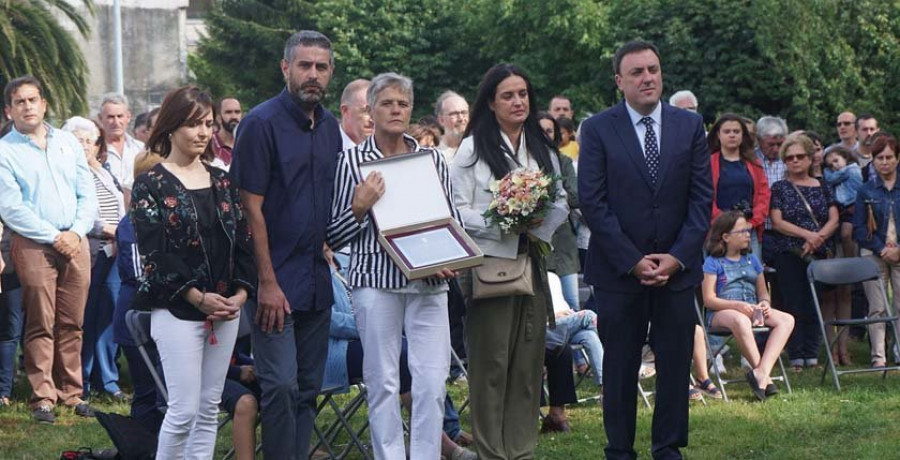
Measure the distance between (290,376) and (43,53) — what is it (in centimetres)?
1393

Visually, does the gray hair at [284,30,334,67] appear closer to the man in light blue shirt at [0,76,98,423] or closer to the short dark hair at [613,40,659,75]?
the short dark hair at [613,40,659,75]

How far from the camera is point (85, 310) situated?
10.6m

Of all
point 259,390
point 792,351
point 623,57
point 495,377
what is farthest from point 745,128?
point 259,390

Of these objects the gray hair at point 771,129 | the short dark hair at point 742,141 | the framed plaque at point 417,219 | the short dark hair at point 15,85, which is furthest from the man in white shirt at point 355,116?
the gray hair at point 771,129

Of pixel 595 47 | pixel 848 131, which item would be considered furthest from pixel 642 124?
pixel 595 47

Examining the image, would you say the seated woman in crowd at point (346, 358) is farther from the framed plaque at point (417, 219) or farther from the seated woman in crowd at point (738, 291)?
the seated woman in crowd at point (738, 291)

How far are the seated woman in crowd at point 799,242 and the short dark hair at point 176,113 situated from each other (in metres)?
6.61

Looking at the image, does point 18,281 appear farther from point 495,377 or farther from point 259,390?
point 495,377

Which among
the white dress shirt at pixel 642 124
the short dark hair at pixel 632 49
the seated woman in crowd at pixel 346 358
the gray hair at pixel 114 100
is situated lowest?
the seated woman in crowd at pixel 346 358

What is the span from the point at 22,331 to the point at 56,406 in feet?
2.54

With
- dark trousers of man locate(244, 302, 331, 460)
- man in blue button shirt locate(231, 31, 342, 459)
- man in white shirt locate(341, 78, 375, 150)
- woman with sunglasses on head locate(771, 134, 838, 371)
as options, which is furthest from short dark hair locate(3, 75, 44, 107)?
woman with sunglasses on head locate(771, 134, 838, 371)

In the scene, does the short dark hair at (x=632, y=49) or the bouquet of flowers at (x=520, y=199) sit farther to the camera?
the short dark hair at (x=632, y=49)

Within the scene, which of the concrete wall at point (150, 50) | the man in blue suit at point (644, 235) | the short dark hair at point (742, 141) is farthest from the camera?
the concrete wall at point (150, 50)

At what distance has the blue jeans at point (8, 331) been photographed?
9.95 metres
